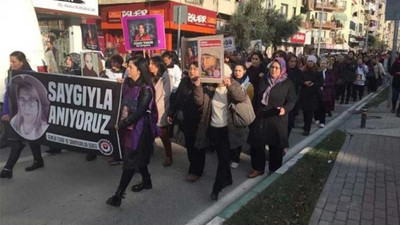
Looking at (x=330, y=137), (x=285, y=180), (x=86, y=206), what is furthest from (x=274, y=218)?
(x=330, y=137)

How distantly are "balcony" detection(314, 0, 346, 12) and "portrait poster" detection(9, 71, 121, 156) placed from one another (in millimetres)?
53634

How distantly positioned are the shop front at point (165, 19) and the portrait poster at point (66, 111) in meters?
17.8

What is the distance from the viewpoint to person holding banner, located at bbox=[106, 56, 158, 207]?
174 inches

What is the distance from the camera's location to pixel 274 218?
4.24 meters

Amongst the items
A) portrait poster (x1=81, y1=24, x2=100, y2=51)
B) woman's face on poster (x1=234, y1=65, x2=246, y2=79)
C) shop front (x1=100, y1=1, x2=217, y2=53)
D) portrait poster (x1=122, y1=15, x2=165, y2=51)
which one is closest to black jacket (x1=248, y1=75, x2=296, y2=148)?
woman's face on poster (x1=234, y1=65, x2=246, y2=79)

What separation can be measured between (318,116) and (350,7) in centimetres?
6932

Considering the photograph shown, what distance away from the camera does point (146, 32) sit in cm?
896

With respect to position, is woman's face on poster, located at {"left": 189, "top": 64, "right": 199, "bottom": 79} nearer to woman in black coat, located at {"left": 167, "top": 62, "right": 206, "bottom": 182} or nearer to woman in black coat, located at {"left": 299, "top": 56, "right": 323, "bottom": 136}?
woman in black coat, located at {"left": 167, "top": 62, "right": 206, "bottom": 182}

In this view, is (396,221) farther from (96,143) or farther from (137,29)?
(137,29)

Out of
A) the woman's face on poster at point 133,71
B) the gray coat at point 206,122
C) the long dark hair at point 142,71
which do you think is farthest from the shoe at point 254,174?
the woman's face on poster at point 133,71

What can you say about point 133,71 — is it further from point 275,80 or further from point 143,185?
point 275,80

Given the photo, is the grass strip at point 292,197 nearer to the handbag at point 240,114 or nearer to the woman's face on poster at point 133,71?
the handbag at point 240,114

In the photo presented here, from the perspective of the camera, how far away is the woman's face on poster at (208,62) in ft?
15.3

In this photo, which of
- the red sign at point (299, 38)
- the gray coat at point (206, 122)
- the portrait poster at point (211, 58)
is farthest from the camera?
the red sign at point (299, 38)
